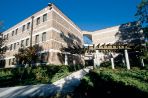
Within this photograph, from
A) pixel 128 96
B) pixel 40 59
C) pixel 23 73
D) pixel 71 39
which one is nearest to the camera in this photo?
pixel 128 96

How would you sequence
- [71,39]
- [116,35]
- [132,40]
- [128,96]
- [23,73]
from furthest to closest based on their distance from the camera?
[116,35], [132,40], [71,39], [23,73], [128,96]

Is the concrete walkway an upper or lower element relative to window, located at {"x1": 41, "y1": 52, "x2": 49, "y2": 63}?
lower

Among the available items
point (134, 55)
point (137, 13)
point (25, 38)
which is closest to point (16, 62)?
point (25, 38)

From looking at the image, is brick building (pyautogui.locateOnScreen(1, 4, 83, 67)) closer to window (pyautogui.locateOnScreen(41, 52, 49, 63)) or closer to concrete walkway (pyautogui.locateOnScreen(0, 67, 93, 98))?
window (pyautogui.locateOnScreen(41, 52, 49, 63))

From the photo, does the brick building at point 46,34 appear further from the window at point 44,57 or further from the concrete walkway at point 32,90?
the concrete walkway at point 32,90

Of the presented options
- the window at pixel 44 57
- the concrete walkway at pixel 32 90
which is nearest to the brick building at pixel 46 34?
the window at pixel 44 57

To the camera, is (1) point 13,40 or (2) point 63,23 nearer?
(2) point 63,23

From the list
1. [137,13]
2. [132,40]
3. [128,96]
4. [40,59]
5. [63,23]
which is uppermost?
[137,13]

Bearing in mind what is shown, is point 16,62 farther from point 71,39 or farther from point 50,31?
point 71,39

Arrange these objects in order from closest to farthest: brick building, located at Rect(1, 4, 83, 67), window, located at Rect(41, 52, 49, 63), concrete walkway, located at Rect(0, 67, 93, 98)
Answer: concrete walkway, located at Rect(0, 67, 93, 98)
window, located at Rect(41, 52, 49, 63)
brick building, located at Rect(1, 4, 83, 67)

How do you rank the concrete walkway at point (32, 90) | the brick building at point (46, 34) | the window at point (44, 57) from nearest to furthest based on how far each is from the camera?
the concrete walkway at point (32, 90) → the window at point (44, 57) → the brick building at point (46, 34)

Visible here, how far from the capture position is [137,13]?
3612 centimetres

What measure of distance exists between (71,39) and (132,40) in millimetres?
16759

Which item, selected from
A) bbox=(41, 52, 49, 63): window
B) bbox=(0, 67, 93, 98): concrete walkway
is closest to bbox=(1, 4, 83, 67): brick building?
bbox=(41, 52, 49, 63): window
